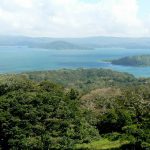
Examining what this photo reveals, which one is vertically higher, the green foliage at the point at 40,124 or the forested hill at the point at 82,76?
the green foliage at the point at 40,124

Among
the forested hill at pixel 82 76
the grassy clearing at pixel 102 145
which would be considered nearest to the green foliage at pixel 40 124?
the grassy clearing at pixel 102 145

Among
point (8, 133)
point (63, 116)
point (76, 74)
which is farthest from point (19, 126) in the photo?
point (76, 74)

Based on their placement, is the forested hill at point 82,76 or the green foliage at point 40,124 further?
the forested hill at point 82,76

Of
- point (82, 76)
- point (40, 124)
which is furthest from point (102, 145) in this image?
point (82, 76)

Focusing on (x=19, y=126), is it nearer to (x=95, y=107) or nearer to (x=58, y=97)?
(x=58, y=97)

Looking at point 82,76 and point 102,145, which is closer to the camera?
point 102,145

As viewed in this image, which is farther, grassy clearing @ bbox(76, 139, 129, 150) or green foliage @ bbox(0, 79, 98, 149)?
grassy clearing @ bbox(76, 139, 129, 150)

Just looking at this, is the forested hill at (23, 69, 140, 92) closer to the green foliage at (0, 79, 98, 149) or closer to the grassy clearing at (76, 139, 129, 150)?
the grassy clearing at (76, 139, 129, 150)

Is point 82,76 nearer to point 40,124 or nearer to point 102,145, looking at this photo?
point 102,145

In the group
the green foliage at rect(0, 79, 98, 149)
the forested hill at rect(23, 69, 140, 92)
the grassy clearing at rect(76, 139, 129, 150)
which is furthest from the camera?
the forested hill at rect(23, 69, 140, 92)

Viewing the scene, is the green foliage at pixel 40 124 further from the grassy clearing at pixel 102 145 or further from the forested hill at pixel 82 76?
the forested hill at pixel 82 76

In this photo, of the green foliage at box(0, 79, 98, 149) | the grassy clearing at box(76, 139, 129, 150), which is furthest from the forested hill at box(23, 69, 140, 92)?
the green foliage at box(0, 79, 98, 149)
